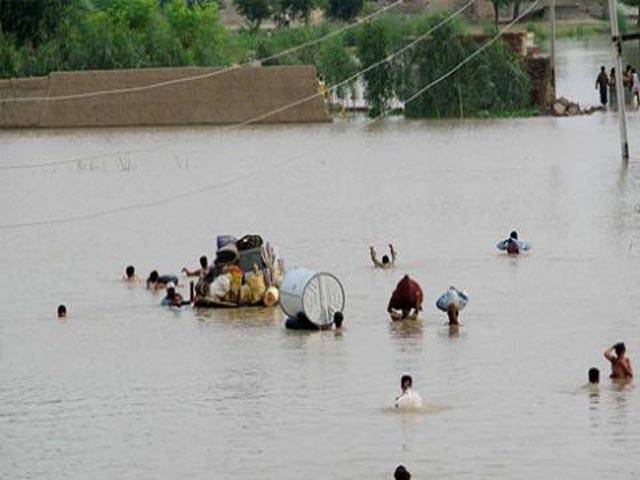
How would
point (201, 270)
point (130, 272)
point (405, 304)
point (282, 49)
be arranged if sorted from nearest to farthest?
point (405, 304) < point (201, 270) < point (130, 272) < point (282, 49)

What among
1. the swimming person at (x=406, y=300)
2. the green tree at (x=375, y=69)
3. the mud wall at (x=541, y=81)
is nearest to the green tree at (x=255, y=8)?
the green tree at (x=375, y=69)

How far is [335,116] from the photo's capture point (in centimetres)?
6706

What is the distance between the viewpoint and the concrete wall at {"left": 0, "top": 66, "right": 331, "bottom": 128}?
63.4m

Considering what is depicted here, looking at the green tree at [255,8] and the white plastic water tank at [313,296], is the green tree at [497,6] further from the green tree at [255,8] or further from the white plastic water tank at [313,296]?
the white plastic water tank at [313,296]

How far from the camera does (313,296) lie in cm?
3038

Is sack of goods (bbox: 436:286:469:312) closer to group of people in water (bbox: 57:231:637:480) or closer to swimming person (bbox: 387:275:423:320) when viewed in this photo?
group of people in water (bbox: 57:231:637:480)

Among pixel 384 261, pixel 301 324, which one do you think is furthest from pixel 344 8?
pixel 301 324

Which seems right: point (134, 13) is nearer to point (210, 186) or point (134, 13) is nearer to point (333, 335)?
point (210, 186)

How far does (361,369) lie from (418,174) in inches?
975

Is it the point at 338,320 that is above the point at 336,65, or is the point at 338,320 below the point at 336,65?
below

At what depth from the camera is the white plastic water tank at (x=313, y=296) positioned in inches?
1192

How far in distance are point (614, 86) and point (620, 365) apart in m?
40.4

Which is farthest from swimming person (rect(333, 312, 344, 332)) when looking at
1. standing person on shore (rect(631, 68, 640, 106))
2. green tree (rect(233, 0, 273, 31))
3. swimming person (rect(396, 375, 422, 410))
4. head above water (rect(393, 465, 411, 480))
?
green tree (rect(233, 0, 273, 31))

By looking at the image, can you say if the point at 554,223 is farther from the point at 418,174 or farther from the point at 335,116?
the point at 335,116
